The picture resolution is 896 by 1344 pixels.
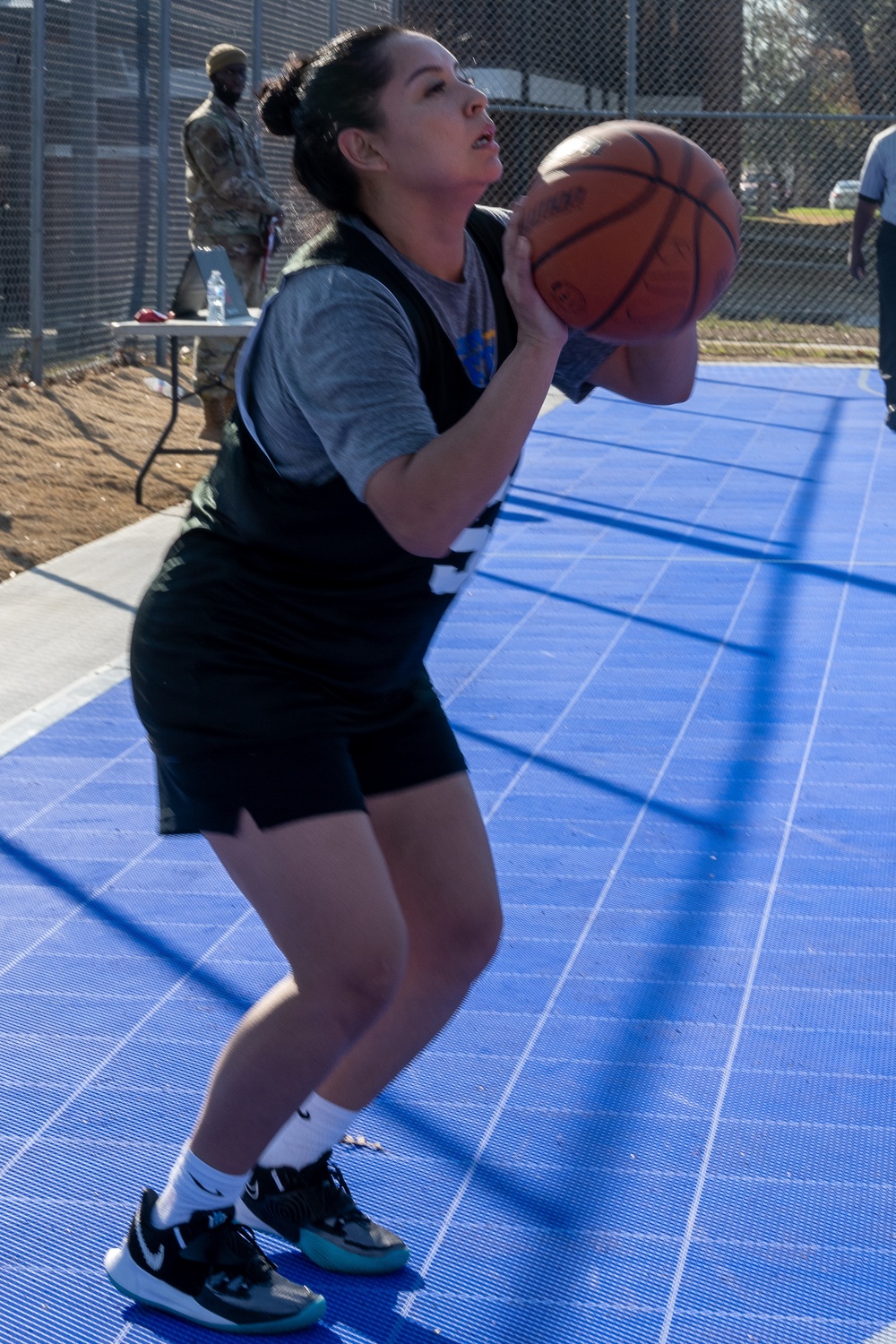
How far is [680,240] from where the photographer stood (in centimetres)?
246

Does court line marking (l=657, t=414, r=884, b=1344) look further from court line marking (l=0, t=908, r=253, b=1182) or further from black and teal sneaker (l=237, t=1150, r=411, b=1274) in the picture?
court line marking (l=0, t=908, r=253, b=1182)

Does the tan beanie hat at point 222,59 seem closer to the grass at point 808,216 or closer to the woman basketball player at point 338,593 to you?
the woman basketball player at point 338,593

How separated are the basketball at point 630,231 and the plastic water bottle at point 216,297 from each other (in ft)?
20.3

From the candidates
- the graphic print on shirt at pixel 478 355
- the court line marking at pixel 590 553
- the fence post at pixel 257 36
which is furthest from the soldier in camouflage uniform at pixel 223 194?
the graphic print on shirt at pixel 478 355

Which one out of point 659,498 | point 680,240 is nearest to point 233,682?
point 680,240

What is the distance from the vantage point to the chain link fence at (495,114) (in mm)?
12477

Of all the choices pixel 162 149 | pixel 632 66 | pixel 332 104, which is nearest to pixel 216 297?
pixel 162 149

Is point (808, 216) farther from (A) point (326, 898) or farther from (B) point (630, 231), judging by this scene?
(A) point (326, 898)

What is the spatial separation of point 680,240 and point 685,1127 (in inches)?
63.9

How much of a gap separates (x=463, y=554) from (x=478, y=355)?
0.92 feet

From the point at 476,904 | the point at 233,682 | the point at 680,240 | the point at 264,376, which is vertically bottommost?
the point at 476,904

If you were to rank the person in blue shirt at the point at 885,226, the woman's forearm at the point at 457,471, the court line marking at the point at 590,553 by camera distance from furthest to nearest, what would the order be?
the person in blue shirt at the point at 885,226 → the court line marking at the point at 590,553 → the woman's forearm at the point at 457,471

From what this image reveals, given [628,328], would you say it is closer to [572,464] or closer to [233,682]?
[233,682]

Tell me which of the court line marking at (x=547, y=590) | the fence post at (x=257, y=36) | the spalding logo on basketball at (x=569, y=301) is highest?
the fence post at (x=257, y=36)
